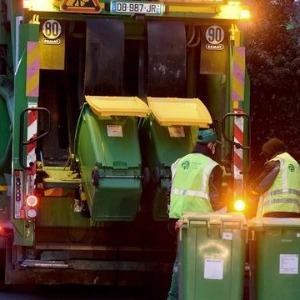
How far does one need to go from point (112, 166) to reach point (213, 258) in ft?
3.91

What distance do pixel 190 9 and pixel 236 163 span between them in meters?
1.35

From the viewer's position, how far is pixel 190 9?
308 inches

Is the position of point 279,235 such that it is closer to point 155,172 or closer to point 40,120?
point 155,172

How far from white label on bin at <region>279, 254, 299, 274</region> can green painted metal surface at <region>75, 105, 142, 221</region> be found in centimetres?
132

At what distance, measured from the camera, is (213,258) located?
6484mm

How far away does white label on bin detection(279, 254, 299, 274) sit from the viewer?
6500 millimetres

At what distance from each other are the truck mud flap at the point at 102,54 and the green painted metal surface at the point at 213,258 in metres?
1.76

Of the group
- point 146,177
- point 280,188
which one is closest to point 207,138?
point 146,177

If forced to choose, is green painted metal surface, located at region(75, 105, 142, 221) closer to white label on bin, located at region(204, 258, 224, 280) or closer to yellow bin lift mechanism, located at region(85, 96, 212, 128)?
yellow bin lift mechanism, located at region(85, 96, 212, 128)

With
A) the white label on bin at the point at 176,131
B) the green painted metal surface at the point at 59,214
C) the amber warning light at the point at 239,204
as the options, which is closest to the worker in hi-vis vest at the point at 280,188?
the amber warning light at the point at 239,204

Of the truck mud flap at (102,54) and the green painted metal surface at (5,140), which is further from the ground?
the truck mud flap at (102,54)

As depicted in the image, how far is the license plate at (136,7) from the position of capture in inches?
305

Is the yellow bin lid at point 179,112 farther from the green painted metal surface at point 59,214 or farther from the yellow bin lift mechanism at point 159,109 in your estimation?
the green painted metal surface at point 59,214

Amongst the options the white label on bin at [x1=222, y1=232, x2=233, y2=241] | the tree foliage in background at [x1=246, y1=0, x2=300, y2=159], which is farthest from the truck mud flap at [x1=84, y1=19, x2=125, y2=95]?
the tree foliage in background at [x1=246, y1=0, x2=300, y2=159]
